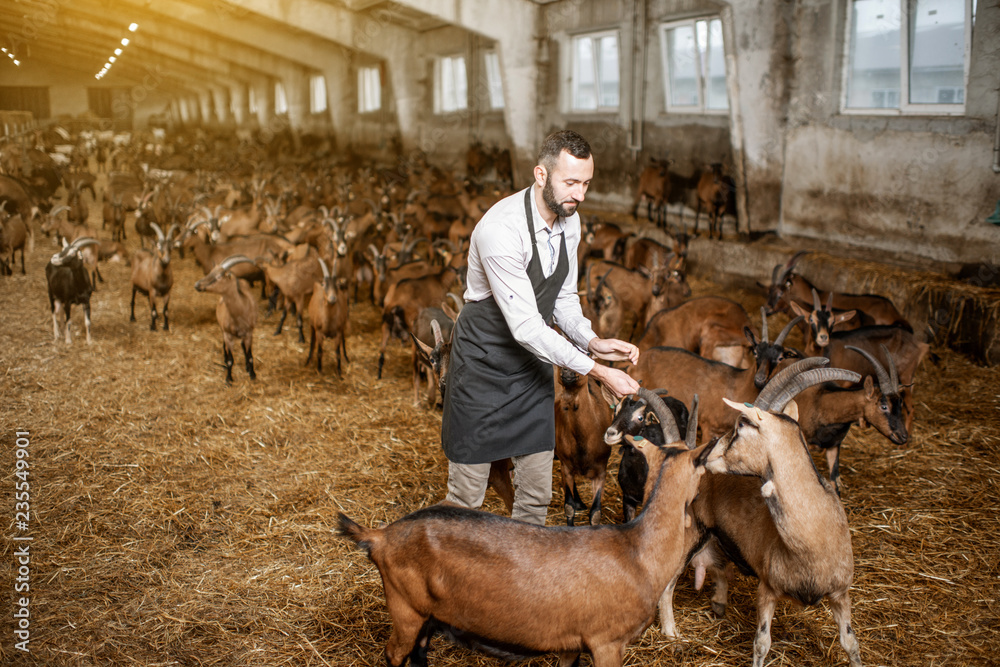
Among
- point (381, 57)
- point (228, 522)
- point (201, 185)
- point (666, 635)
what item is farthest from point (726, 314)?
point (381, 57)

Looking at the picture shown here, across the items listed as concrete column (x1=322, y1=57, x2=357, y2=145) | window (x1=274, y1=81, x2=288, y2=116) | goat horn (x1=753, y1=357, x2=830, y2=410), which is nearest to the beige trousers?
goat horn (x1=753, y1=357, x2=830, y2=410)

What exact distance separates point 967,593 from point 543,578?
2.87m

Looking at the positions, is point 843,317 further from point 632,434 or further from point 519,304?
point 519,304

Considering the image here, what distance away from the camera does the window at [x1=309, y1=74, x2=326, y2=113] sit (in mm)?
31766

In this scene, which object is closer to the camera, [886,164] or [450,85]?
[886,164]

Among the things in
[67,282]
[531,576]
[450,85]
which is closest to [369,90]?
[450,85]

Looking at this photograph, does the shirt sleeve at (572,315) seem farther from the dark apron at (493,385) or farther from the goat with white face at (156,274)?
the goat with white face at (156,274)

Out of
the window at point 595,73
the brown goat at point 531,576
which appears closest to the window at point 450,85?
the window at point 595,73

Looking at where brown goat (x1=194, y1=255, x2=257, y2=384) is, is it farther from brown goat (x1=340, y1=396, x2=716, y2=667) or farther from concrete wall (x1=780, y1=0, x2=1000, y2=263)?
concrete wall (x1=780, y1=0, x2=1000, y2=263)

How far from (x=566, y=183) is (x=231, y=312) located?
5703mm

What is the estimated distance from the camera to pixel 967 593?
4199 mm

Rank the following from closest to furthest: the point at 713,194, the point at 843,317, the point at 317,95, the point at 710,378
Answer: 1. the point at 710,378
2. the point at 843,317
3. the point at 713,194
4. the point at 317,95

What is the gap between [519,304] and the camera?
3.12 m

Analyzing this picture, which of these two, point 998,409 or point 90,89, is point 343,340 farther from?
point 90,89
